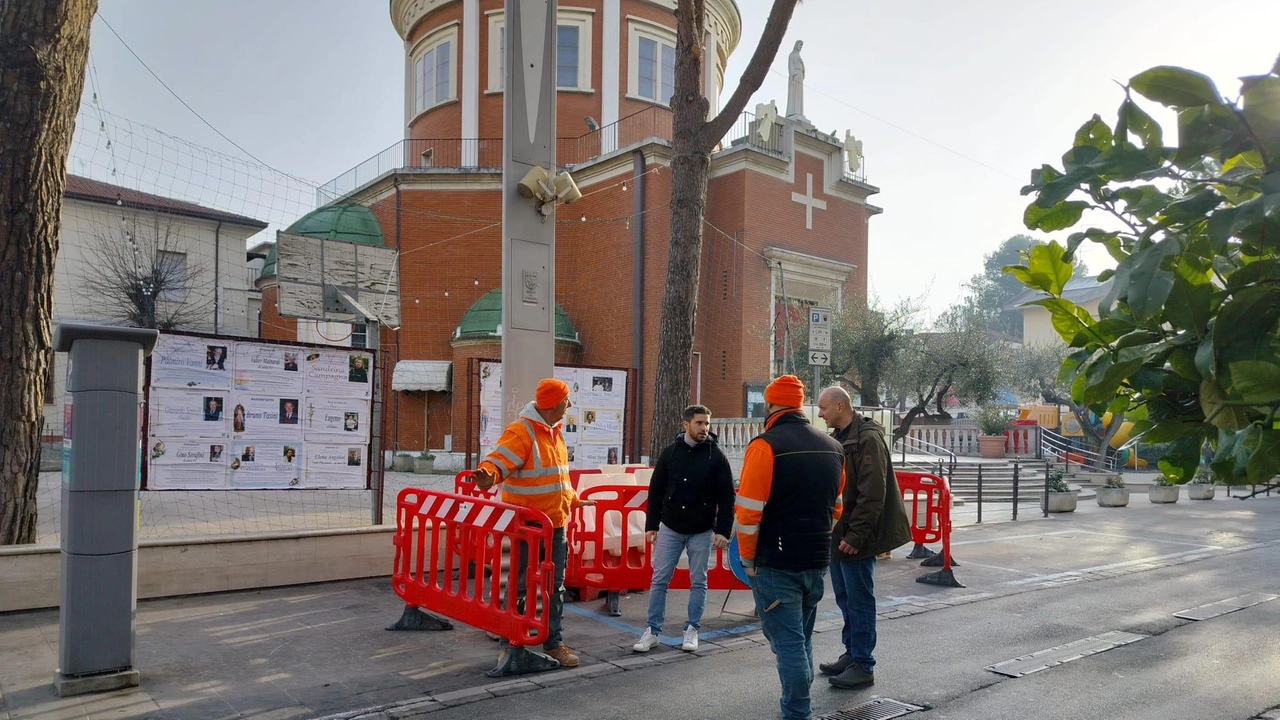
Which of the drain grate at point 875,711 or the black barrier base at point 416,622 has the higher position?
the black barrier base at point 416,622

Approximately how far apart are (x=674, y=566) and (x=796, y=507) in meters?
2.34

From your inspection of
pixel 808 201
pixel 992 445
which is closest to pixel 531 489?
pixel 808 201

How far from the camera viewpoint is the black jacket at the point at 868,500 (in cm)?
585

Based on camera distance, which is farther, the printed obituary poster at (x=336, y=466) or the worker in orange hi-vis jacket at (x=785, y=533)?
the printed obituary poster at (x=336, y=466)

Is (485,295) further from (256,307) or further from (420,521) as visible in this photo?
(420,521)

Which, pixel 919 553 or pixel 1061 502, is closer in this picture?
pixel 919 553

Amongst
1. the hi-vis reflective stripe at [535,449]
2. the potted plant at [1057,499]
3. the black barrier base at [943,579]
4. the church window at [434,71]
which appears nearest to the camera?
the hi-vis reflective stripe at [535,449]

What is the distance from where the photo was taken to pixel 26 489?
760 cm

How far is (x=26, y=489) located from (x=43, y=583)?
0.90 meters

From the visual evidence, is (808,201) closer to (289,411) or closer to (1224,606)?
(1224,606)

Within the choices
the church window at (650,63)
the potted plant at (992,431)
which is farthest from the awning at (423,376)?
the potted plant at (992,431)

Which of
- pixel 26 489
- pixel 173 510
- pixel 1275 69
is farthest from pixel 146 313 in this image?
pixel 1275 69

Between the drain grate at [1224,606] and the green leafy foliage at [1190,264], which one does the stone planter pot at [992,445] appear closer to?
the drain grate at [1224,606]

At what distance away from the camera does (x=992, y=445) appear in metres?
A: 29.3
